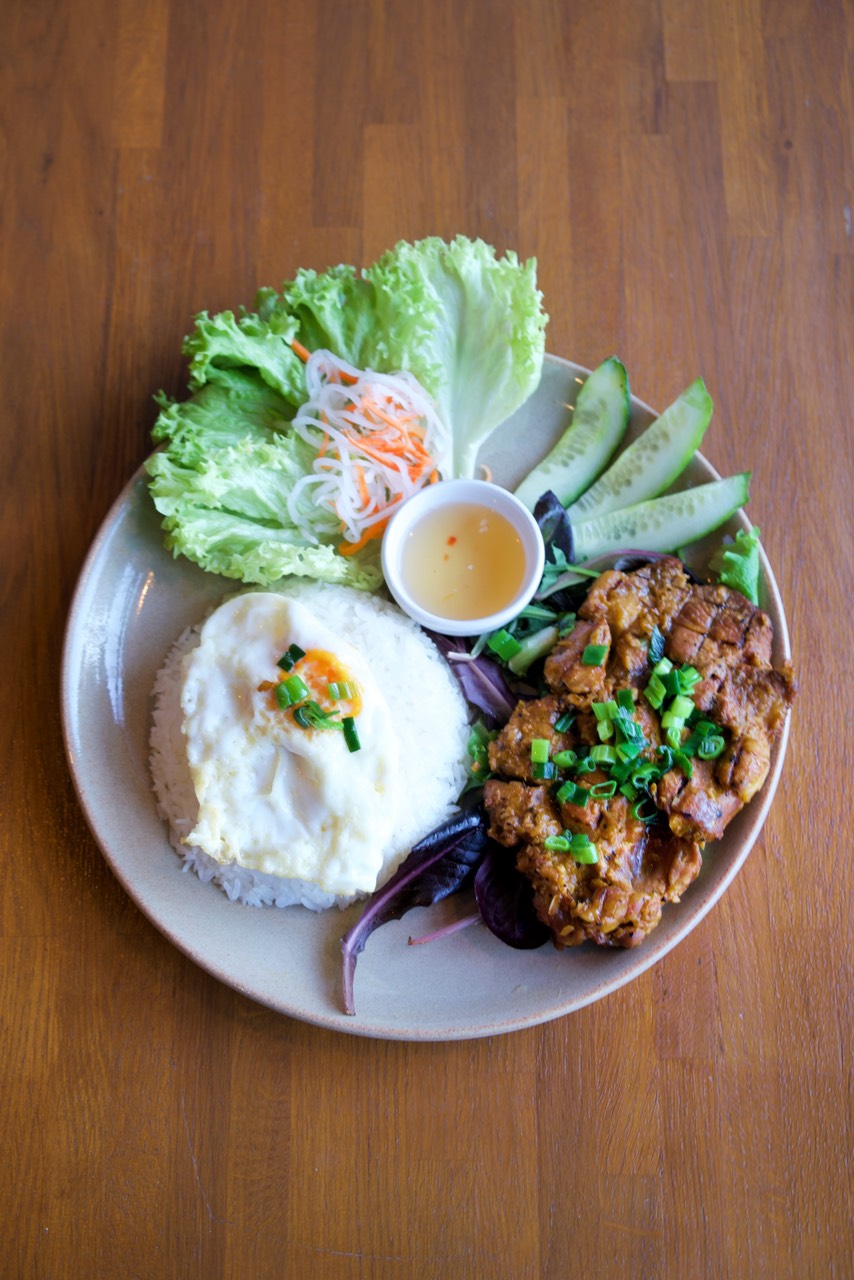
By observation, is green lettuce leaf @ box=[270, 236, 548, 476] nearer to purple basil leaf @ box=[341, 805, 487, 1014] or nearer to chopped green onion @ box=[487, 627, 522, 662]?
chopped green onion @ box=[487, 627, 522, 662]

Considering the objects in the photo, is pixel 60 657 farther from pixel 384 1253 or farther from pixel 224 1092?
pixel 384 1253

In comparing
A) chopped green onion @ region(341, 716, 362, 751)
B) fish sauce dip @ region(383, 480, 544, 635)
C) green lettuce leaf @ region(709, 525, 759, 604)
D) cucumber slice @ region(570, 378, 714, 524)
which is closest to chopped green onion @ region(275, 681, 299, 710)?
chopped green onion @ region(341, 716, 362, 751)

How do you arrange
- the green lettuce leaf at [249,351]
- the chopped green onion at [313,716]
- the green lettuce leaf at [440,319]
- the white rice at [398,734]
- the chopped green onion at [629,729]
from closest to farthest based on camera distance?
the chopped green onion at [313,716] → the chopped green onion at [629,729] → the white rice at [398,734] → the green lettuce leaf at [249,351] → the green lettuce leaf at [440,319]

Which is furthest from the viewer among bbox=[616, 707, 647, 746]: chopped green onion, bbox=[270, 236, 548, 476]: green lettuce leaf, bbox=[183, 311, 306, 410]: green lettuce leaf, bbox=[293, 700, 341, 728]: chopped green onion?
bbox=[270, 236, 548, 476]: green lettuce leaf

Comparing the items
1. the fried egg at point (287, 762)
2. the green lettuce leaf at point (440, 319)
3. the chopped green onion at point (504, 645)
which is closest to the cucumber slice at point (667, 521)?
the chopped green onion at point (504, 645)

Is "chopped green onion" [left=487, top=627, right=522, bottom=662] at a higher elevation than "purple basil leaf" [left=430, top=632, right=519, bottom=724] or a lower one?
higher

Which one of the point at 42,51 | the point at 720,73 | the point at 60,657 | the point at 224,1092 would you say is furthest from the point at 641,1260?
the point at 42,51

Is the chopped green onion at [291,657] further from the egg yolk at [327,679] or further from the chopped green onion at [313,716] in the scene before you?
the chopped green onion at [313,716]
